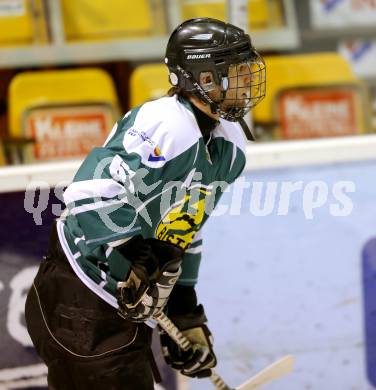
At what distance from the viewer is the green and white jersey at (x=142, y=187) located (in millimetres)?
1704

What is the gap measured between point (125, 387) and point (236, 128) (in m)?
0.62

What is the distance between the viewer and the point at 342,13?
402 centimetres

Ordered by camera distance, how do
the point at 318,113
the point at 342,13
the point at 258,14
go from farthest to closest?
the point at 342,13, the point at 258,14, the point at 318,113

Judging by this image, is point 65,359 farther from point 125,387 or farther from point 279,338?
point 279,338

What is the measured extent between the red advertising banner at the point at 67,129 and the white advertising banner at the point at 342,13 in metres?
1.20

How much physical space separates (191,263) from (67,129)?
1.43m

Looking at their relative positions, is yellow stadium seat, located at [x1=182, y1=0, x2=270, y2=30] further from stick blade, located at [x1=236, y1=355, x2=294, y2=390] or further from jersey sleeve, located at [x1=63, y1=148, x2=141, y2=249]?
jersey sleeve, located at [x1=63, y1=148, x2=141, y2=249]

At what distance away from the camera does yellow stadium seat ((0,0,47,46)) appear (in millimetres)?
3506

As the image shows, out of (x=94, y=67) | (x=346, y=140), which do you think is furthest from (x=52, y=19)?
(x=346, y=140)

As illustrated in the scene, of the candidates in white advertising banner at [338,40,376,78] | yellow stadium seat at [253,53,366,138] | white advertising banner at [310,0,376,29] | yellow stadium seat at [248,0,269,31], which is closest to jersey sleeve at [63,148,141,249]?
yellow stadium seat at [253,53,366,138]

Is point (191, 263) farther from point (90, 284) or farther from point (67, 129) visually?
Answer: point (67, 129)

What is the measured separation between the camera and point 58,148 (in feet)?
10.7

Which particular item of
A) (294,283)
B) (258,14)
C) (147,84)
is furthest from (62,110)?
(294,283)

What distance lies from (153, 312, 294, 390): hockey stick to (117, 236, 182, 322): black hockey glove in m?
0.10
